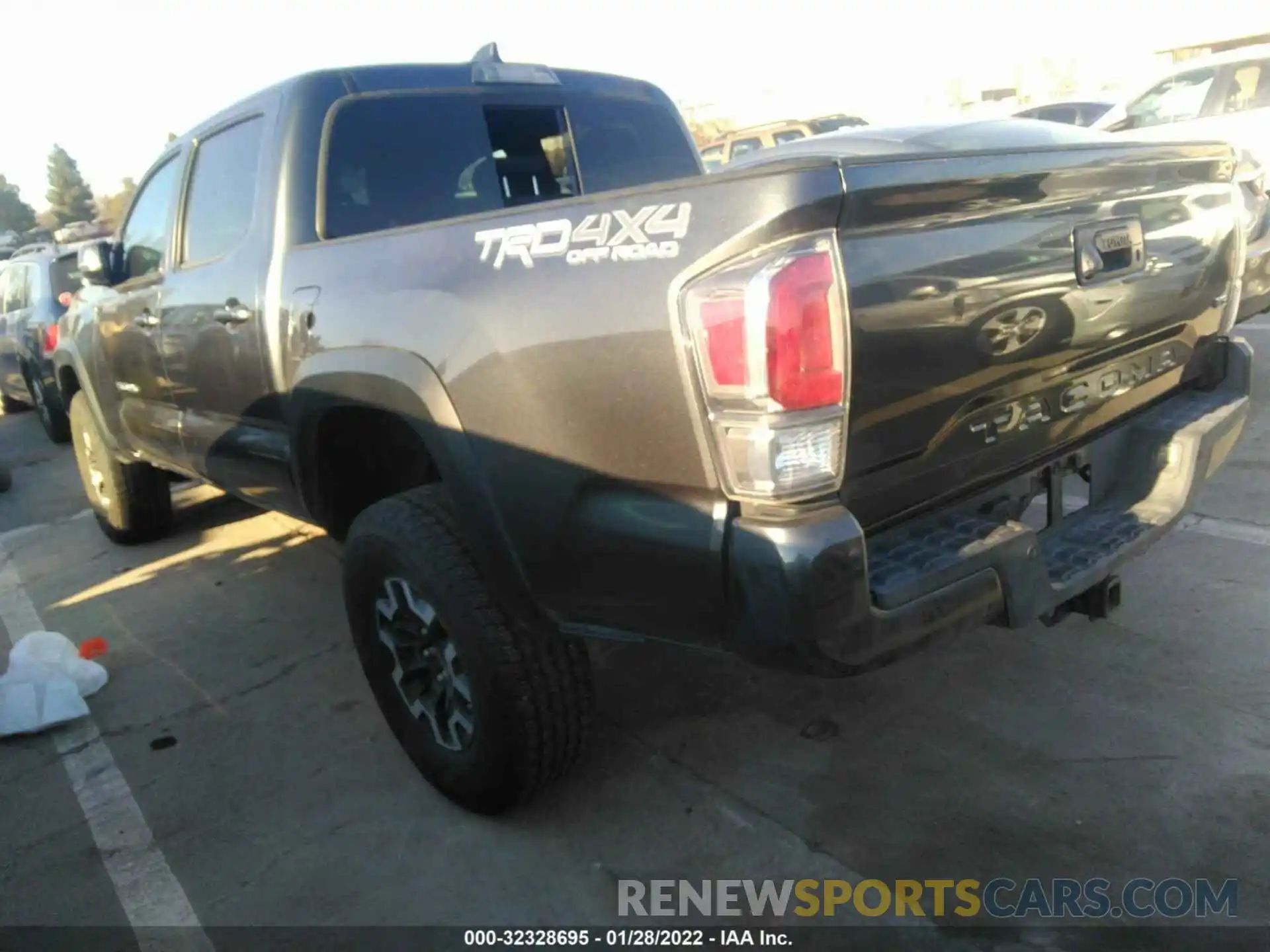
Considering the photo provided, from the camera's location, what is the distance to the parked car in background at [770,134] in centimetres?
1433

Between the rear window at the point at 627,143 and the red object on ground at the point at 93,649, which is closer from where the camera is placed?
the rear window at the point at 627,143

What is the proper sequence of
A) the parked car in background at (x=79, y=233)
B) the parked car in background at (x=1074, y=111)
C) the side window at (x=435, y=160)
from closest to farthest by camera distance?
the side window at (x=435, y=160)
the parked car in background at (x=1074, y=111)
the parked car in background at (x=79, y=233)

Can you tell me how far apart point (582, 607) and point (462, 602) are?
366 mm

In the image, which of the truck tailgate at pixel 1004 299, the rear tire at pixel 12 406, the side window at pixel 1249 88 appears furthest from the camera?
the rear tire at pixel 12 406

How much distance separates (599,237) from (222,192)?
2286mm

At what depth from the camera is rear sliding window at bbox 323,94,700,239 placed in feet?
10.8

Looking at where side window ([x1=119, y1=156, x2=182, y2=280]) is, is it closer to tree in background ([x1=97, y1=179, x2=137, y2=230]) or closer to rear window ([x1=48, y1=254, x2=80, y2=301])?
rear window ([x1=48, y1=254, x2=80, y2=301])

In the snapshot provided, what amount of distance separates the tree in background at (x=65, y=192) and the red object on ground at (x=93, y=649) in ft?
269

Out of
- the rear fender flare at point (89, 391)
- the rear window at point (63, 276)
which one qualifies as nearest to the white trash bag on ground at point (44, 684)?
the rear fender flare at point (89, 391)

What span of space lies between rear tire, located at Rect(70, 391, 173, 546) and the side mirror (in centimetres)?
90

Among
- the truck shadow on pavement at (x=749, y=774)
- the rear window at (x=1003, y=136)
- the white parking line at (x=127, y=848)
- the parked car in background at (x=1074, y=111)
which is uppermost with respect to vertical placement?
the rear window at (x=1003, y=136)

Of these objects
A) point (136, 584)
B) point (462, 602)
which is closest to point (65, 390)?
point (136, 584)

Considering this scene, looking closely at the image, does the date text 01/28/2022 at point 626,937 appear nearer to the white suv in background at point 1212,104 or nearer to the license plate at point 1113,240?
the license plate at point 1113,240

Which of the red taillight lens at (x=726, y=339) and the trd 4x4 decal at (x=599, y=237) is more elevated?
the trd 4x4 decal at (x=599, y=237)
